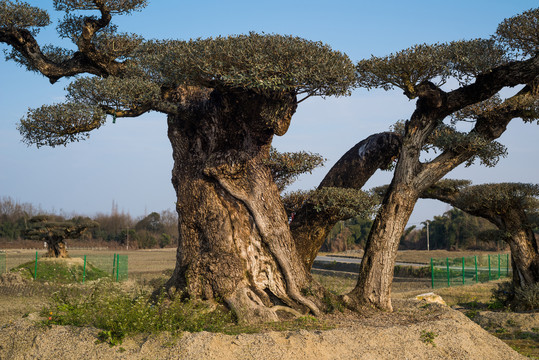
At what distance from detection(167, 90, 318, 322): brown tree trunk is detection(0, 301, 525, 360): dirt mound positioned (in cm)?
147

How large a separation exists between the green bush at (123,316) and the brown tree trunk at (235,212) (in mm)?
754

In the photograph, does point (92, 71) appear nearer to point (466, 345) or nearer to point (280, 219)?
point (280, 219)

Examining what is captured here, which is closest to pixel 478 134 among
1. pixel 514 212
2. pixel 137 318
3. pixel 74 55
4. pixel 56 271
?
pixel 514 212

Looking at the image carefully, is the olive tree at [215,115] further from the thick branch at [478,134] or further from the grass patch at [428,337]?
the thick branch at [478,134]

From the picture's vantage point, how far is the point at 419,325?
744 centimetres

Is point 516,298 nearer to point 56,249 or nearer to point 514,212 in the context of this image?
point 514,212

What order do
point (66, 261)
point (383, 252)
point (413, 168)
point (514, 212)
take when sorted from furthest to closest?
point (66, 261) → point (514, 212) → point (413, 168) → point (383, 252)

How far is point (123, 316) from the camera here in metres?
6.25

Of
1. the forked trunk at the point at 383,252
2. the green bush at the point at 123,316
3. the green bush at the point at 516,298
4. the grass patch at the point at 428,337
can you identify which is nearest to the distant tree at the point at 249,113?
the forked trunk at the point at 383,252

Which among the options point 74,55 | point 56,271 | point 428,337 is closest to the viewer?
point 428,337

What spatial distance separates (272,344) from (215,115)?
Answer: 4.31 meters

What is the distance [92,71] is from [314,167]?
475 cm

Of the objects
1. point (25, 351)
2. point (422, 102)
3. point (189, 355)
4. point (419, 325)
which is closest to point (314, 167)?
point (422, 102)

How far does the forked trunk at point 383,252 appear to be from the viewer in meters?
9.09
